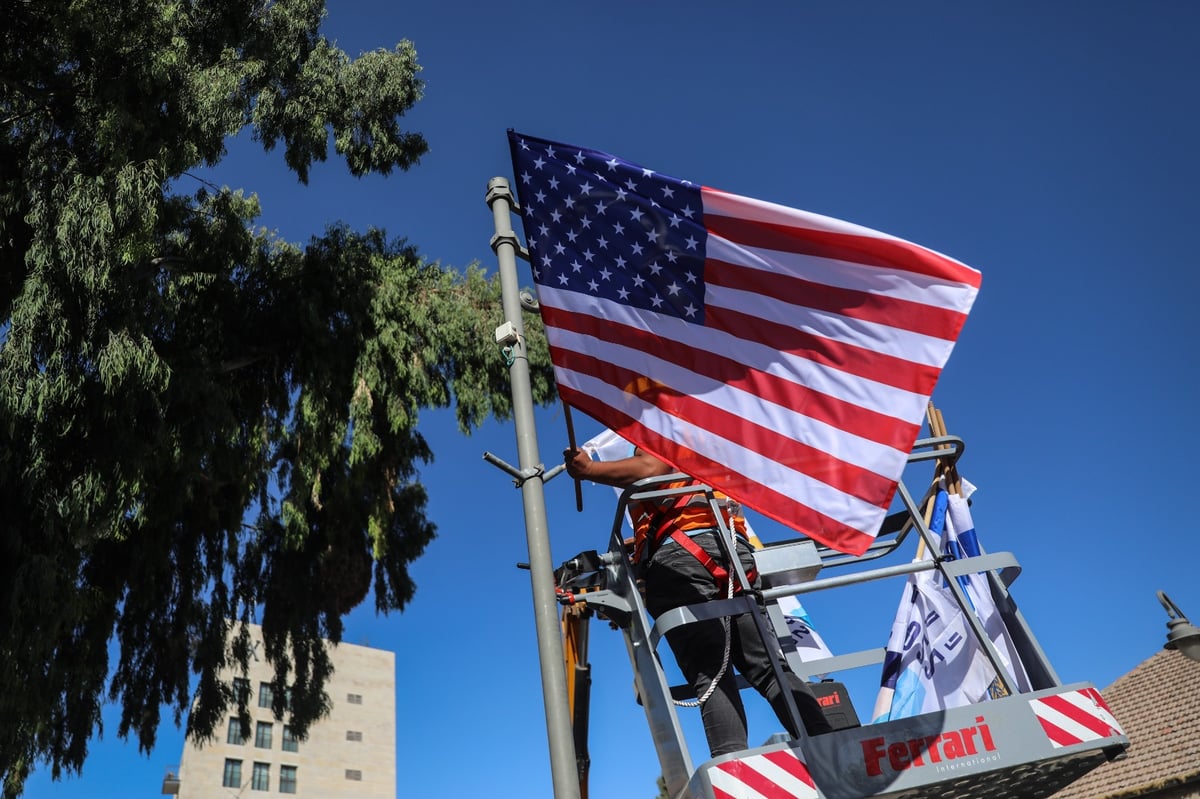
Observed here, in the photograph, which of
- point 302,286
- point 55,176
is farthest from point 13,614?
point 302,286

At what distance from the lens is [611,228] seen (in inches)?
202

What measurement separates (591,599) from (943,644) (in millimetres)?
1748

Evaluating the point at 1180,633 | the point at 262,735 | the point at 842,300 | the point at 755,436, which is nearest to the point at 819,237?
the point at 842,300

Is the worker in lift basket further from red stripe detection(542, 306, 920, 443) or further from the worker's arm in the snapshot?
red stripe detection(542, 306, 920, 443)

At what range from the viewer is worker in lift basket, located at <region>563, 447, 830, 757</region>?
3.87 meters

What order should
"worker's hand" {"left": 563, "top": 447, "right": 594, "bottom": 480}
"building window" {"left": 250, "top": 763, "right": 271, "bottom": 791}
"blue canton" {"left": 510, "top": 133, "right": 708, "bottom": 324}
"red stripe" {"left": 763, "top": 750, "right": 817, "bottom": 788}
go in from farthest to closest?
"building window" {"left": 250, "top": 763, "right": 271, "bottom": 791}, "blue canton" {"left": 510, "top": 133, "right": 708, "bottom": 324}, "worker's hand" {"left": 563, "top": 447, "right": 594, "bottom": 480}, "red stripe" {"left": 763, "top": 750, "right": 817, "bottom": 788}

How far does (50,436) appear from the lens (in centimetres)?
1023

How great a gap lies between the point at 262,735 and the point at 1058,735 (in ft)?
187

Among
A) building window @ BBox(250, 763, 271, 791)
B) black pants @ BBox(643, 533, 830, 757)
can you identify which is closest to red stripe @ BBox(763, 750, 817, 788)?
black pants @ BBox(643, 533, 830, 757)

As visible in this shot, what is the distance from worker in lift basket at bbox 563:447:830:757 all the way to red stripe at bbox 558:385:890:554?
0.10 m

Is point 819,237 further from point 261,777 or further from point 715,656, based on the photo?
point 261,777

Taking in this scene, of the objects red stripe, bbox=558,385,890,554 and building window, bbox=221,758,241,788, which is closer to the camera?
red stripe, bbox=558,385,890,554

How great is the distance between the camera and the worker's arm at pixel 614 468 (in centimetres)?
428

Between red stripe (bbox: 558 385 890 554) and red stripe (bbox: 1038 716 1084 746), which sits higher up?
red stripe (bbox: 558 385 890 554)
